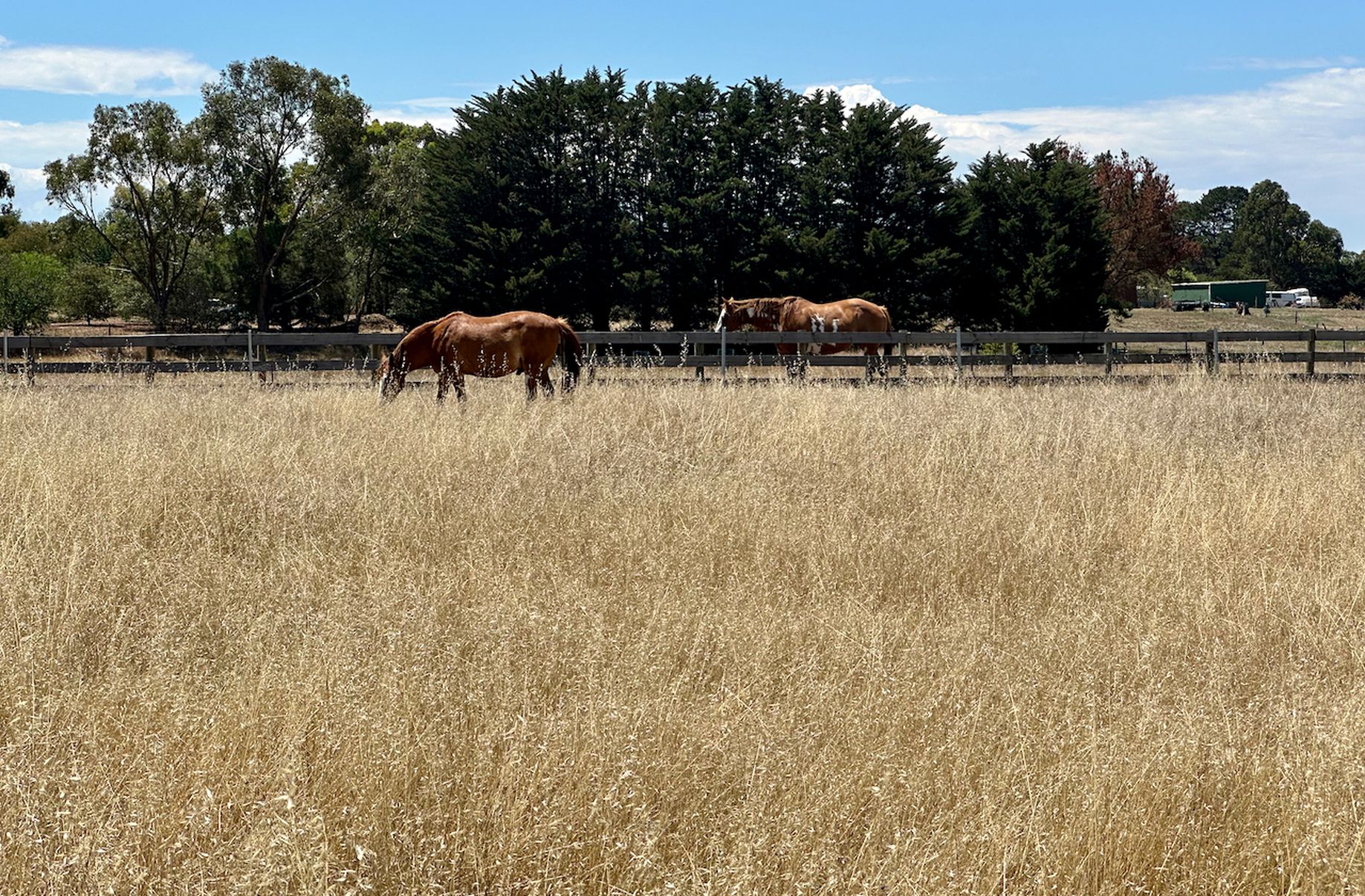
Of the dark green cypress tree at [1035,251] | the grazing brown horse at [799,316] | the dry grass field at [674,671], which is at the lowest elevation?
the dry grass field at [674,671]

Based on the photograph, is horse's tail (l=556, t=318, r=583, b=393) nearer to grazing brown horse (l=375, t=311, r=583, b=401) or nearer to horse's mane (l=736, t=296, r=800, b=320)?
grazing brown horse (l=375, t=311, r=583, b=401)

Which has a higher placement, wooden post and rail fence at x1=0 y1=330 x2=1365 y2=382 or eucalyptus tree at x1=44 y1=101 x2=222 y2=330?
eucalyptus tree at x1=44 y1=101 x2=222 y2=330

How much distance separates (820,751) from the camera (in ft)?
11.4

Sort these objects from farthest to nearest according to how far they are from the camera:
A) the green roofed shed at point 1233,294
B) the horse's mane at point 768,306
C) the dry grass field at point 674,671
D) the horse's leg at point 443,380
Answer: the green roofed shed at point 1233,294 → the horse's mane at point 768,306 → the horse's leg at point 443,380 → the dry grass field at point 674,671

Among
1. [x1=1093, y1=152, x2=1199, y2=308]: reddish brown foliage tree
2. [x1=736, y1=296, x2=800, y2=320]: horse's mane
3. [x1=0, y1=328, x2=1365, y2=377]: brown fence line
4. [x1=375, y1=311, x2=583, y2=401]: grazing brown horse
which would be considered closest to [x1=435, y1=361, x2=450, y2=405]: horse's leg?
[x1=375, y1=311, x2=583, y2=401]: grazing brown horse

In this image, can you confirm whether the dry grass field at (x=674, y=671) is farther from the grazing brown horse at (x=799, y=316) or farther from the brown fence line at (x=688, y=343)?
the grazing brown horse at (x=799, y=316)

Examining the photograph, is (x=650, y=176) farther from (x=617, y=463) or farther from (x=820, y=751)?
(x=820, y=751)

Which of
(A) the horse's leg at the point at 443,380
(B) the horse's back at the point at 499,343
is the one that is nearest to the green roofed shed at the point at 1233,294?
(B) the horse's back at the point at 499,343

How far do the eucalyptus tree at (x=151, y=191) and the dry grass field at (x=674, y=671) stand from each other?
4139cm

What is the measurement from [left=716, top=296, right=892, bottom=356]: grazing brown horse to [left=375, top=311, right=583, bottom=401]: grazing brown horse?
7907 mm

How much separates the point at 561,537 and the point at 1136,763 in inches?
130

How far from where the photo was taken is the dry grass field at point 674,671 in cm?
298

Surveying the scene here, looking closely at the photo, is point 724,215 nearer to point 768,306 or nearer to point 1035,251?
point 1035,251

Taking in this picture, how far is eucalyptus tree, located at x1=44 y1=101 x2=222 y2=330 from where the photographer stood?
4478 cm
